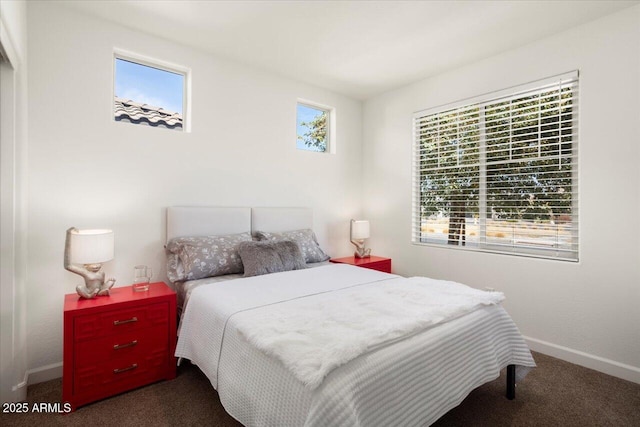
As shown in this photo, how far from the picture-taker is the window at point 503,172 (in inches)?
106

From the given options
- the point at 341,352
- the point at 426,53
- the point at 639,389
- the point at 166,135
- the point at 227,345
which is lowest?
the point at 639,389

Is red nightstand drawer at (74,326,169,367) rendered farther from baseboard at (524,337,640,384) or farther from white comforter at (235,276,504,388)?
baseboard at (524,337,640,384)

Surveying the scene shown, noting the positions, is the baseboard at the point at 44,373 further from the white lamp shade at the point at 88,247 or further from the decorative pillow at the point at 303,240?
the decorative pillow at the point at 303,240

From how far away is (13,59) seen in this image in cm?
189

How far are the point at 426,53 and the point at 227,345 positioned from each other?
9.82 ft

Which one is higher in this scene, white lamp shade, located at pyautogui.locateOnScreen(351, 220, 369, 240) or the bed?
white lamp shade, located at pyautogui.locateOnScreen(351, 220, 369, 240)

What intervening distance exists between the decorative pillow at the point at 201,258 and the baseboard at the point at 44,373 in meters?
0.98

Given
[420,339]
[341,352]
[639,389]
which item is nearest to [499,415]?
[420,339]

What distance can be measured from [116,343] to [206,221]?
1.17 m

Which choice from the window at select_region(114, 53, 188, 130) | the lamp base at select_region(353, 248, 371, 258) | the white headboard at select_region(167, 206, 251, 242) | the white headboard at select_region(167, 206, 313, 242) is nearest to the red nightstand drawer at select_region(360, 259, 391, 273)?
the lamp base at select_region(353, 248, 371, 258)

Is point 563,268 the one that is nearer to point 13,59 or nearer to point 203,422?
point 203,422

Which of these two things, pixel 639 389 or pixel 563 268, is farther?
pixel 563 268

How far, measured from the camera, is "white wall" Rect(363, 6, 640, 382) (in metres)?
2.36

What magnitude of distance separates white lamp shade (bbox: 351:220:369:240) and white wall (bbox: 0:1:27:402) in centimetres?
300
